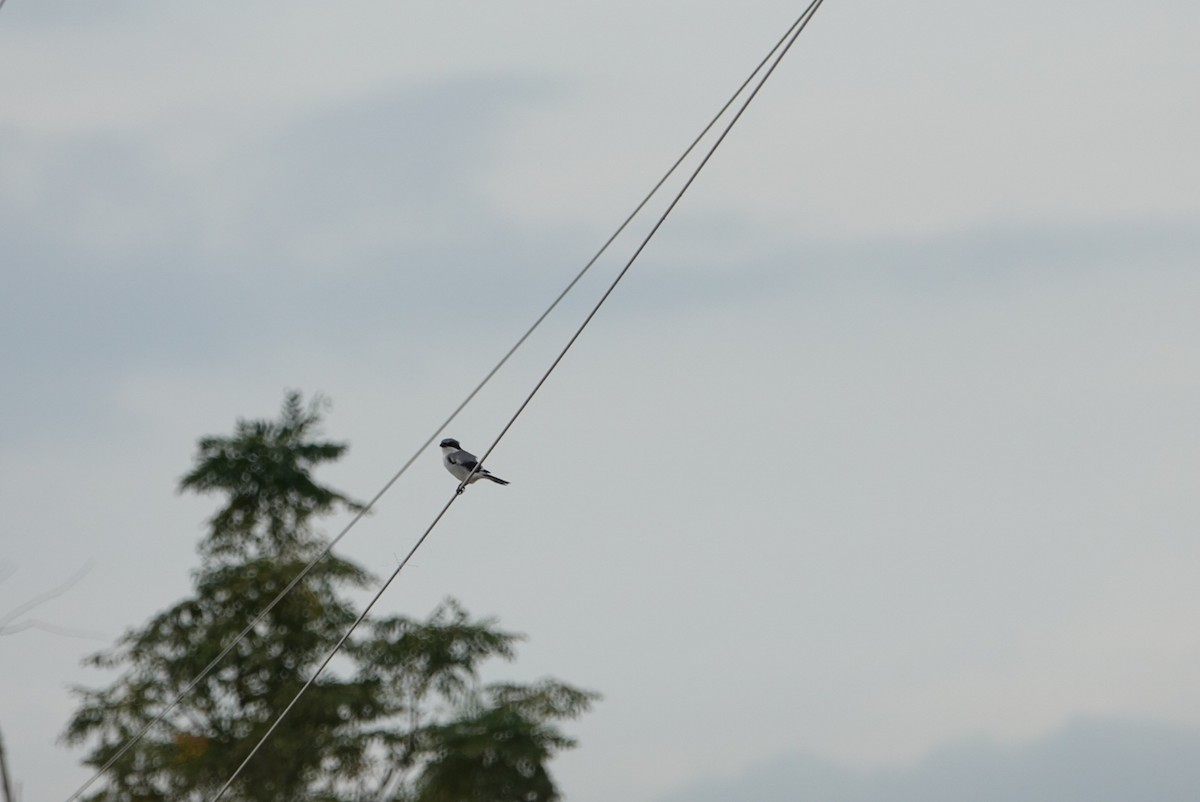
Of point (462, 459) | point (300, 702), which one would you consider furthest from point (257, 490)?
point (462, 459)

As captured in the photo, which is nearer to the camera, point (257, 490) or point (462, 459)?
point (462, 459)

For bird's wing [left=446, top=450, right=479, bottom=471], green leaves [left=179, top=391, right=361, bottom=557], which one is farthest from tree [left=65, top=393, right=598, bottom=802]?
bird's wing [left=446, top=450, right=479, bottom=471]

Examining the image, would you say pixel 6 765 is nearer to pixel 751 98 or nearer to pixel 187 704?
pixel 751 98

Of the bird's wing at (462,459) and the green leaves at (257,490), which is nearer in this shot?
the bird's wing at (462,459)

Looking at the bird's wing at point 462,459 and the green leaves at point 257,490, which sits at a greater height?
the green leaves at point 257,490

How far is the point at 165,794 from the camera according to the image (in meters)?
33.8

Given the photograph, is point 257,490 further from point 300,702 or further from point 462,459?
Result: point 462,459

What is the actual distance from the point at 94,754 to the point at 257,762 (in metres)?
3.67

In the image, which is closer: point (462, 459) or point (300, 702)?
point (462, 459)

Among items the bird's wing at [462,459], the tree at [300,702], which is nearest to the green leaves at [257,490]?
the tree at [300,702]

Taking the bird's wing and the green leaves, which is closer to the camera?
the bird's wing

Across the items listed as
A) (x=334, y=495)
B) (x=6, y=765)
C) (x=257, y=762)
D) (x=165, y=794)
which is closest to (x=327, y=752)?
(x=257, y=762)

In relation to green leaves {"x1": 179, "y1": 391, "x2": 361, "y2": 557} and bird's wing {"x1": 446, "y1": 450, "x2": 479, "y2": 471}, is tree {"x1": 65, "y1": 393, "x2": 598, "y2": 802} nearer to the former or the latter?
green leaves {"x1": 179, "y1": 391, "x2": 361, "y2": 557}

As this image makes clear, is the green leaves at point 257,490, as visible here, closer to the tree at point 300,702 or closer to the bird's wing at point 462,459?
the tree at point 300,702
